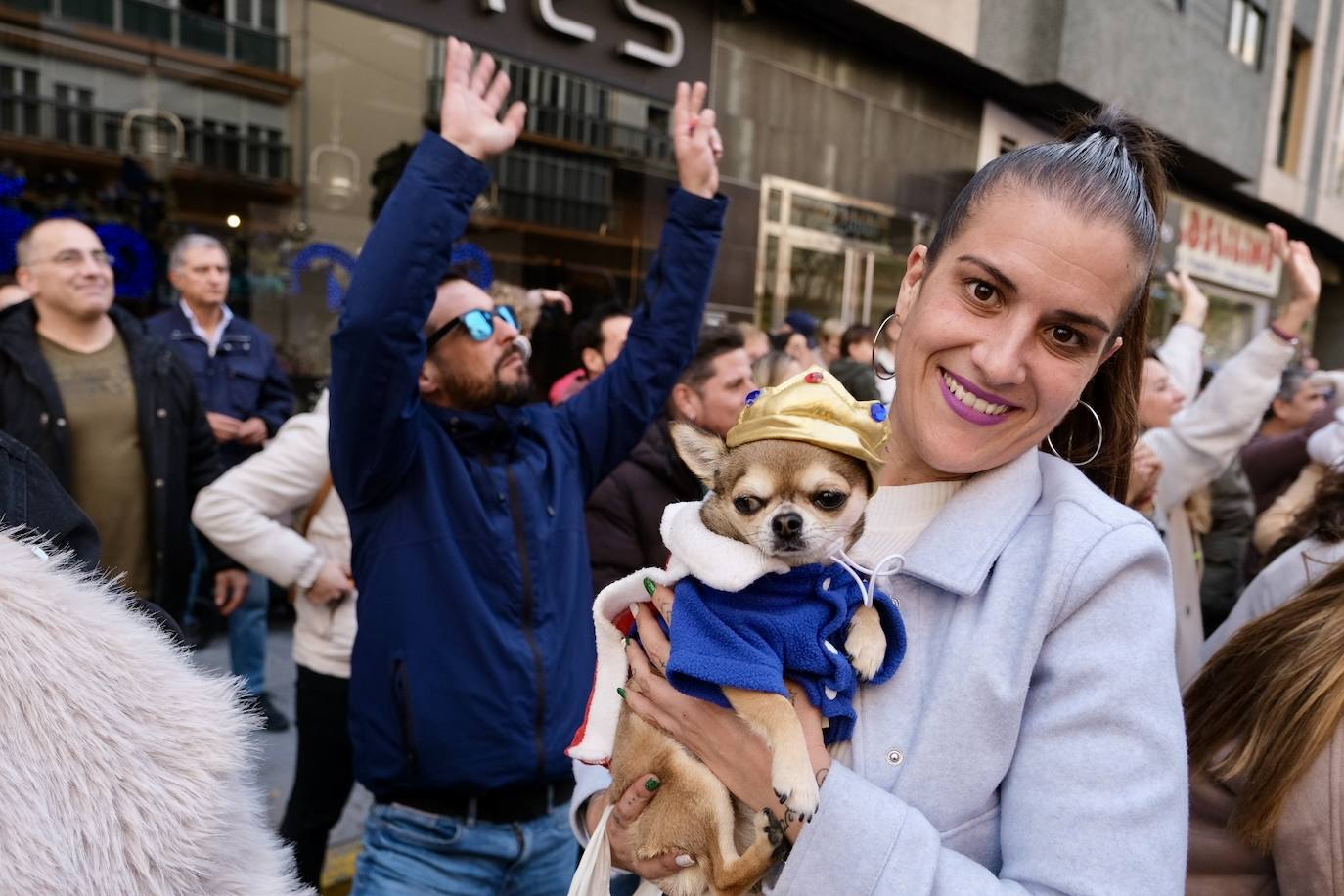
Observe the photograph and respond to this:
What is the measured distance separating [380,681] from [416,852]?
0.49 metres

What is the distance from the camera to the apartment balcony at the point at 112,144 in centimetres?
571

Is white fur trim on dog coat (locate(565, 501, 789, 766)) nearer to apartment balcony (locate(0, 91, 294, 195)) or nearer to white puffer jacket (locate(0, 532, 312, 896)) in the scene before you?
white puffer jacket (locate(0, 532, 312, 896))

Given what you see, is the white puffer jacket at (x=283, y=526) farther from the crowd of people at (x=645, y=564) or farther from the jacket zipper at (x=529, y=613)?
the jacket zipper at (x=529, y=613)

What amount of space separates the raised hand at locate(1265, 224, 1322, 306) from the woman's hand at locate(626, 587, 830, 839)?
360cm

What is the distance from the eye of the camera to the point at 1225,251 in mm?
19547

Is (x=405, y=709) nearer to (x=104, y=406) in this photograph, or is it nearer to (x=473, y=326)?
(x=473, y=326)

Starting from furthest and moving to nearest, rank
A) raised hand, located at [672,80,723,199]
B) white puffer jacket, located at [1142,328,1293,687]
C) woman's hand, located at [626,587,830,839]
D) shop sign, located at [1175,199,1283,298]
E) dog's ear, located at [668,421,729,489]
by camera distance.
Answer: shop sign, located at [1175,199,1283,298], white puffer jacket, located at [1142,328,1293,687], raised hand, located at [672,80,723,199], dog's ear, located at [668,421,729,489], woman's hand, located at [626,587,830,839]

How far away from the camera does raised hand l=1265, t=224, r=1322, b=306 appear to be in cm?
383

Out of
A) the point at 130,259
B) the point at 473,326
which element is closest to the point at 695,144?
the point at 473,326

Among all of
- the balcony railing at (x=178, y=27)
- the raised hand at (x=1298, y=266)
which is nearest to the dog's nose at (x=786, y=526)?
the raised hand at (x=1298, y=266)

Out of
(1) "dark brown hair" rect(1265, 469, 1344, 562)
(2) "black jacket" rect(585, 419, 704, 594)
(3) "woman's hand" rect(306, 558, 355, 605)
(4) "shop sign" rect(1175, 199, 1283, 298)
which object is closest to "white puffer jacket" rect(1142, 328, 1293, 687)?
(1) "dark brown hair" rect(1265, 469, 1344, 562)

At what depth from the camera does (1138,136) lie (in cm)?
156

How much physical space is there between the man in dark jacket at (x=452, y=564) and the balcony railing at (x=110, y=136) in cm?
483

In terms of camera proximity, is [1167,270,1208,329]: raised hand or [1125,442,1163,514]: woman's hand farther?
[1167,270,1208,329]: raised hand
